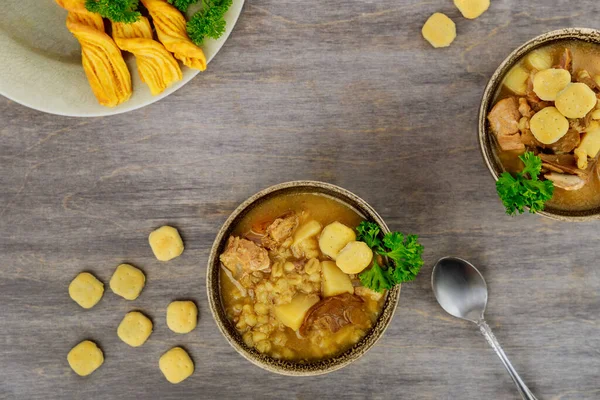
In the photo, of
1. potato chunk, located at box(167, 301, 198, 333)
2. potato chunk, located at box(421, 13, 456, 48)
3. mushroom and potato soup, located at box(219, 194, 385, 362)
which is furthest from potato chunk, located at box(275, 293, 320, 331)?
potato chunk, located at box(421, 13, 456, 48)

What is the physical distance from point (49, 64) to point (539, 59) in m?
1.87

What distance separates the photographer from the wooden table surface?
2105mm

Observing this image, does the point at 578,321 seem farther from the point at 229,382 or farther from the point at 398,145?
the point at 229,382

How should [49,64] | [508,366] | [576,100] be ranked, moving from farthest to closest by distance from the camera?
[508,366]
[49,64]
[576,100]

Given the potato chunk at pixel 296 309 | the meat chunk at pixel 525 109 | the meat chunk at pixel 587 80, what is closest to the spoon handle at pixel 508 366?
the potato chunk at pixel 296 309

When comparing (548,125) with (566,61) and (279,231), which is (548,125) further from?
(279,231)

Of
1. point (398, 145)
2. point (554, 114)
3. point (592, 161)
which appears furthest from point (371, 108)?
point (592, 161)

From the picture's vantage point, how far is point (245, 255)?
1.87 metres

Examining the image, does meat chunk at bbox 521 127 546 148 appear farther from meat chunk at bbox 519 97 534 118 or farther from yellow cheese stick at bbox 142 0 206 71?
yellow cheese stick at bbox 142 0 206 71

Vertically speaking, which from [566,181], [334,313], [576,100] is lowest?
[334,313]

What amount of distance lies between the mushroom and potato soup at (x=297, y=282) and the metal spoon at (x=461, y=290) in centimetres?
32

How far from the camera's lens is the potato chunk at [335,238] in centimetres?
185

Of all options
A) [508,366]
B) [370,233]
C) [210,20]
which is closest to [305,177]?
[370,233]

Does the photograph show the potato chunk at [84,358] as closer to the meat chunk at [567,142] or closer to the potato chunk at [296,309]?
the potato chunk at [296,309]
